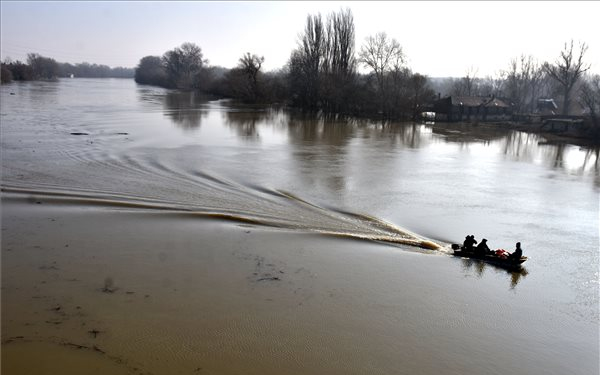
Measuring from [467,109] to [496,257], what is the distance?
42.4m

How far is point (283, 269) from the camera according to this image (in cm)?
954

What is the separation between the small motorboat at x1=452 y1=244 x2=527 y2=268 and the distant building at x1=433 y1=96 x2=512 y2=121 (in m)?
40.3

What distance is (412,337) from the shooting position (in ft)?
24.2

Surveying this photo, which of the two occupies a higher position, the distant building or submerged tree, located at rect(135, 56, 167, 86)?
submerged tree, located at rect(135, 56, 167, 86)

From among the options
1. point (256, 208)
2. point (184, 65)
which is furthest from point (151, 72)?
point (256, 208)

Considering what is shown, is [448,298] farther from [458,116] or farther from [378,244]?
[458,116]

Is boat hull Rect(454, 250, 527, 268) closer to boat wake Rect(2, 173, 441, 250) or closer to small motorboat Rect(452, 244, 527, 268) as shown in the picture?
small motorboat Rect(452, 244, 527, 268)

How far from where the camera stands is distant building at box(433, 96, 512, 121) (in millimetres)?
48594

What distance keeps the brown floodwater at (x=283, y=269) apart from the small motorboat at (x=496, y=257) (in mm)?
252

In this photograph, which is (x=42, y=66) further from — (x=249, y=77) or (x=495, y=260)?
(x=495, y=260)

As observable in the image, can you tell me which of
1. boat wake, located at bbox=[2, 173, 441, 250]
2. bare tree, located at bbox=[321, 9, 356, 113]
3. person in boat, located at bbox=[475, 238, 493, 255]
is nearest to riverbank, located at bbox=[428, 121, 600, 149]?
bare tree, located at bbox=[321, 9, 356, 113]

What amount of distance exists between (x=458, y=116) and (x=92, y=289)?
4618cm

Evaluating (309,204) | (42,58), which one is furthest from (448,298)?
(42,58)

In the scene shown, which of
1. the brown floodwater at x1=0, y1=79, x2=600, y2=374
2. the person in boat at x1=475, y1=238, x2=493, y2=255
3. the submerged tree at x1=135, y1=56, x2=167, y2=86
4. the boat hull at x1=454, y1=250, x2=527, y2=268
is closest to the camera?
the brown floodwater at x1=0, y1=79, x2=600, y2=374
